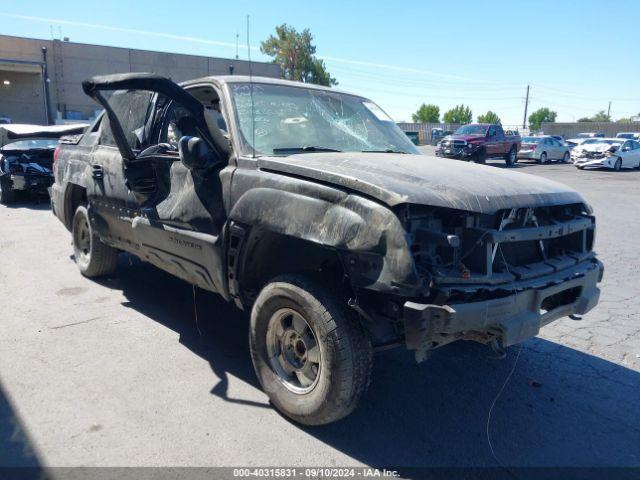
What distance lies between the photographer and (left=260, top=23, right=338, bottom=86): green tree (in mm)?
46969

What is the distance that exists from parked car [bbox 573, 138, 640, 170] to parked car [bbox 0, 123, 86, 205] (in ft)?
75.3

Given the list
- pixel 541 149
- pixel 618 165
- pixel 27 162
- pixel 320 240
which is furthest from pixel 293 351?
pixel 541 149

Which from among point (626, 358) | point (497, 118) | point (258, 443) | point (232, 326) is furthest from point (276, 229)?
point (497, 118)

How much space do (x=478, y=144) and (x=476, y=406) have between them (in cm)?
2164

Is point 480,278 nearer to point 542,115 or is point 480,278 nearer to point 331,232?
point 331,232

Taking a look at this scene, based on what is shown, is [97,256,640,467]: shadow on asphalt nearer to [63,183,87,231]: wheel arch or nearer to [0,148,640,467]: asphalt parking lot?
[0,148,640,467]: asphalt parking lot

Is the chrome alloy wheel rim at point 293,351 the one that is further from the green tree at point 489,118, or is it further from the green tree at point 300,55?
the green tree at point 489,118

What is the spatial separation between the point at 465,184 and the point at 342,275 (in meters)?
0.90

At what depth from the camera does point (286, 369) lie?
10.7 feet

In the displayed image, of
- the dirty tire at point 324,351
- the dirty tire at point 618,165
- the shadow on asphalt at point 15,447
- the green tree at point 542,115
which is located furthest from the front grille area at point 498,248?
the green tree at point 542,115

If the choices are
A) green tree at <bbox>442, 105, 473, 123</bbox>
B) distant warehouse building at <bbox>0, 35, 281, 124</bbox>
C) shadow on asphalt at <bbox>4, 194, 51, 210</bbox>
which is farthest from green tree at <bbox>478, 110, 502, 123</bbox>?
shadow on asphalt at <bbox>4, 194, 51, 210</bbox>

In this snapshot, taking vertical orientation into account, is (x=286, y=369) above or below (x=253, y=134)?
below

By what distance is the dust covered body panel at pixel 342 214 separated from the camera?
2604 millimetres

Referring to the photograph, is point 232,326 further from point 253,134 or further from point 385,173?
point 385,173
